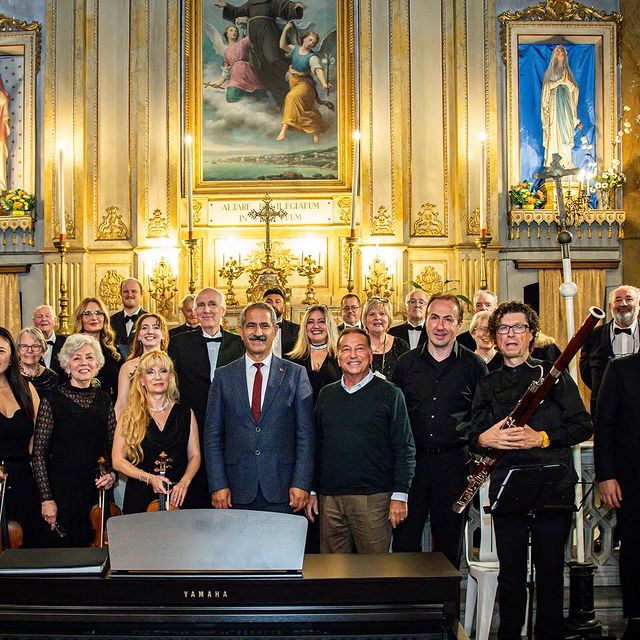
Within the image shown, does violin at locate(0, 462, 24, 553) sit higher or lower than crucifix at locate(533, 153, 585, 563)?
lower

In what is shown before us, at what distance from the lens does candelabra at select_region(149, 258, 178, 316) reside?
10.6m

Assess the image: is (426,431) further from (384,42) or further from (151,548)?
(384,42)

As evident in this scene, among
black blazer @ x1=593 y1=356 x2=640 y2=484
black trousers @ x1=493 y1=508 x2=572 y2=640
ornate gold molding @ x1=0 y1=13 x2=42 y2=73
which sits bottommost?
black trousers @ x1=493 y1=508 x2=572 y2=640

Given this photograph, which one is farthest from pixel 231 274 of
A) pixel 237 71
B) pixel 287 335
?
pixel 287 335

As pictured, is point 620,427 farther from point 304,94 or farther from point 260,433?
point 304,94

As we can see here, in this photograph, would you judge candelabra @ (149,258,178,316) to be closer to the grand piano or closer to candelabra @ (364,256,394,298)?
candelabra @ (364,256,394,298)

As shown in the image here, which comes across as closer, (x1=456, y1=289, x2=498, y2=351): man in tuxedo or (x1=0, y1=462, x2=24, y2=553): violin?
(x1=0, y1=462, x2=24, y2=553): violin

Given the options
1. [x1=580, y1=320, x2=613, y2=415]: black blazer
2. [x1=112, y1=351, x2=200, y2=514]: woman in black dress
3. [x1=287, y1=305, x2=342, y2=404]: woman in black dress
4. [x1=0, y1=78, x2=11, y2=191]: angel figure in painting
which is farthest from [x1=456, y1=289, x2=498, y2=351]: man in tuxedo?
[x1=0, y1=78, x2=11, y2=191]: angel figure in painting

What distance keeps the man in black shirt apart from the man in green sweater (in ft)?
0.77

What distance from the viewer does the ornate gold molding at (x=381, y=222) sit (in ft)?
35.2

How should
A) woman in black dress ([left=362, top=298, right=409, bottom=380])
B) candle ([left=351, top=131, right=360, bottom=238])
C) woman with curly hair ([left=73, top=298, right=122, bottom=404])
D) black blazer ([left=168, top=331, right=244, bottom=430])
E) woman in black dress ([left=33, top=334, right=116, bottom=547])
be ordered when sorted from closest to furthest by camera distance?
woman in black dress ([left=33, top=334, right=116, bottom=547])
black blazer ([left=168, top=331, right=244, bottom=430])
woman in black dress ([left=362, top=298, right=409, bottom=380])
woman with curly hair ([left=73, top=298, right=122, bottom=404])
candle ([left=351, top=131, right=360, bottom=238])

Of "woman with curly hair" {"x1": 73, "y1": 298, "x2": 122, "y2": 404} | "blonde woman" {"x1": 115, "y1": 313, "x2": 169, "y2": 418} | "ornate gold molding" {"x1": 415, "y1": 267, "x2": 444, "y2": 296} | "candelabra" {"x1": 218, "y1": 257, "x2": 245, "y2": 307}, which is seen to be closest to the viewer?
"blonde woman" {"x1": 115, "y1": 313, "x2": 169, "y2": 418}

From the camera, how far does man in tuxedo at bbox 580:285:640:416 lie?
21.3ft

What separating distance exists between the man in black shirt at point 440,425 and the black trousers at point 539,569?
1.95 feet
